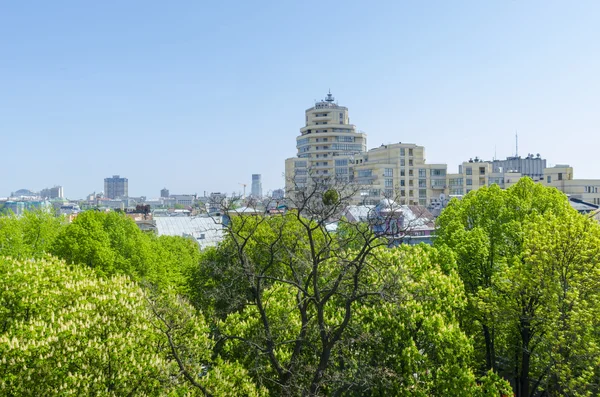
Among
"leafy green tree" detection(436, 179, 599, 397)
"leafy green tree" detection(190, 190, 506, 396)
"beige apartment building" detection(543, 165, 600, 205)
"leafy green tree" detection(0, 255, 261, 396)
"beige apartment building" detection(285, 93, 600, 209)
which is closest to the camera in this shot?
"leafy green tree" detection(0, 255, 261, 396)

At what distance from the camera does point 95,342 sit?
590 inches

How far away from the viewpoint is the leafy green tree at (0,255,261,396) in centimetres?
1428

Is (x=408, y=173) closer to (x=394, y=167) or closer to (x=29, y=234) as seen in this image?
(x=394, y=167)

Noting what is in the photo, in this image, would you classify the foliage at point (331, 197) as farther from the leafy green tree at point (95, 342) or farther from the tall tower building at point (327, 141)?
the tall tower building at point (327, 141)

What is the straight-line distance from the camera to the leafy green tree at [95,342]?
14.3 metres

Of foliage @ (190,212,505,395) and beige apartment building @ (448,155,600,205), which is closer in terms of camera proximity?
foliage @ (190,212,505,395)

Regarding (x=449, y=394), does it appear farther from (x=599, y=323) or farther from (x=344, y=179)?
(x=344, y=179)

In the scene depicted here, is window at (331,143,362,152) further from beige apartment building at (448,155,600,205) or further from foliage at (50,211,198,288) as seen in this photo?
foliage at (50,211,198,288)

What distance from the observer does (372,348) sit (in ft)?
62.3

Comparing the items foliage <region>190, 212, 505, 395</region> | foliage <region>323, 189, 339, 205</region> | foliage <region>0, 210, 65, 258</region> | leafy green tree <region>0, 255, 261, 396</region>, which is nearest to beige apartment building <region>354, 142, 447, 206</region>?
foliage <region>0, 210, 65, 258</region>

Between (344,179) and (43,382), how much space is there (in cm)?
1060

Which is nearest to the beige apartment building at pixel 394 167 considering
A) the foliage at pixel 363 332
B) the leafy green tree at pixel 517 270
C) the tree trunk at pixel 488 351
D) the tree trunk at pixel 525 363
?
the leafy green tree at pixel 517 270

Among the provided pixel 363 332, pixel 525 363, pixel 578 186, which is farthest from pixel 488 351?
pixel 578 186

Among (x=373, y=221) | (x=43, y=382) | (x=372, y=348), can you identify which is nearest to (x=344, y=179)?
(x=373, y=221)
